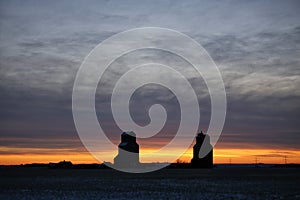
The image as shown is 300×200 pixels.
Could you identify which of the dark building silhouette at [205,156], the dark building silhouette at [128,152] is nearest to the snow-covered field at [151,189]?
the dark building silhouette at [128,152]

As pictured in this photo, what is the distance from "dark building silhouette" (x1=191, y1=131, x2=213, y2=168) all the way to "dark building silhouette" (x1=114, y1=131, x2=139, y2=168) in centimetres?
2008

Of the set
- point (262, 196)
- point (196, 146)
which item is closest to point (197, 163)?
point (196, 146)

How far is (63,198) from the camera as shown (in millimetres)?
25766

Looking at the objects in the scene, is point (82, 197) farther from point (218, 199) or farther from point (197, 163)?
point (197, 163)

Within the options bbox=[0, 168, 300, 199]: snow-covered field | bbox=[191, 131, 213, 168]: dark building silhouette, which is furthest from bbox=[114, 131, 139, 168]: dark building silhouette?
bbox=[0, 168, 300, 199]: snow-covered field

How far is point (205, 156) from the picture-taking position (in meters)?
128

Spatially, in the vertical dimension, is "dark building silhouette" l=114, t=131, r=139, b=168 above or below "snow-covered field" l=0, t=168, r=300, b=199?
above

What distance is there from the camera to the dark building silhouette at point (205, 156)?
414 ft

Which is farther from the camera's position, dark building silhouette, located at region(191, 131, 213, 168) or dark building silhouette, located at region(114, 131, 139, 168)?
dark building silhouette, located at region(191, 131, 213, 168)

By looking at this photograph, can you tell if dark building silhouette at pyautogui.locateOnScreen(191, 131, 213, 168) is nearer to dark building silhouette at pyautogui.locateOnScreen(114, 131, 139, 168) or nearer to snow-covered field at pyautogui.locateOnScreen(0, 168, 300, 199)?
dark building silhouette at pyautogui.locateOnScreen(114, 131, 139, 168)

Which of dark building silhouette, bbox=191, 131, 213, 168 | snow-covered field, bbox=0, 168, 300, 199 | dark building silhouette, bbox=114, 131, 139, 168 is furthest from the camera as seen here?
dark building silhouette, bbox=191, 131, 213, 168

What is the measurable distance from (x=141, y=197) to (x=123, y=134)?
88.2 metres

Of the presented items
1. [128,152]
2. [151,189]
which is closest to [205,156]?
[128,152]

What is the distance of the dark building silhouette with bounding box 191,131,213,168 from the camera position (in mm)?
126312
